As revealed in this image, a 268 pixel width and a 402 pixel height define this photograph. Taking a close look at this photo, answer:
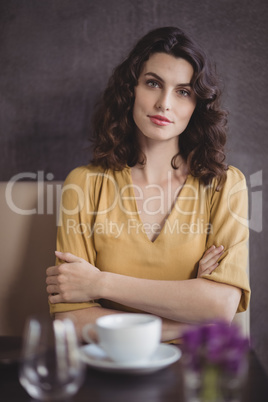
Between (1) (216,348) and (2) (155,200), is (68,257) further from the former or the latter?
(1) (216,348)

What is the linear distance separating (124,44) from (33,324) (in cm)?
139

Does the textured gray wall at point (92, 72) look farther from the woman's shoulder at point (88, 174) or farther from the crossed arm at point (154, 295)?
the crossed arm at point (154, 295)

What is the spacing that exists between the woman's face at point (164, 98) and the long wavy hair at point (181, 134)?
3 cm

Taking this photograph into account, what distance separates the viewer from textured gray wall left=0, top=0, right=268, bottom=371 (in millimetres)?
1870

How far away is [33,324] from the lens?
744 mm

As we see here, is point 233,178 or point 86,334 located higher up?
point 233,178

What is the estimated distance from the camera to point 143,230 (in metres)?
1.62

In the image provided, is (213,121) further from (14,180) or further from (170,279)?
(14,180)

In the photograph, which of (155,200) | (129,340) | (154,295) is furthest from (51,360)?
(155,200)

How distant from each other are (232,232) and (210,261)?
116 millimetres

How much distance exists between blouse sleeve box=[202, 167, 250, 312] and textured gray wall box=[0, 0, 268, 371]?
265 millimetres

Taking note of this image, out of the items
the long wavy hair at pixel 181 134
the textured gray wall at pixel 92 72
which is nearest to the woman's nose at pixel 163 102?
the long wavy hair at pixel 181 134

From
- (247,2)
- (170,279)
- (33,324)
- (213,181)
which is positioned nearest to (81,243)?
(170,279)

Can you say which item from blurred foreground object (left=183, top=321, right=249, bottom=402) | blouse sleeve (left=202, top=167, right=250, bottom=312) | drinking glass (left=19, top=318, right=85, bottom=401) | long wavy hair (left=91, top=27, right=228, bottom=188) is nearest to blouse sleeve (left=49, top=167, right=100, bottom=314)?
long wavy hair (left=91, top=27, right=228, bottom=188)
